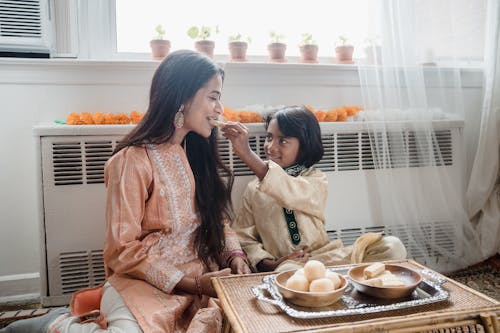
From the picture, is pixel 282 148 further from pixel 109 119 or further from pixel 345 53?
pixel 345 53

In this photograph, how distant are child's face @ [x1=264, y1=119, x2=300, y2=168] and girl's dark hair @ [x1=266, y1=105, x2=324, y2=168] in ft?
0.05

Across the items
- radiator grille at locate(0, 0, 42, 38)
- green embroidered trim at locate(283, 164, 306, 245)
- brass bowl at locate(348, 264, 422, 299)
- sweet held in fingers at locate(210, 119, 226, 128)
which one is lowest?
green embroidered trim at locate(283, 164, 306, 245)

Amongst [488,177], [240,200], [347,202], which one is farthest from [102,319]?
[488,177]

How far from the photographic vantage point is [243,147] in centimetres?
144

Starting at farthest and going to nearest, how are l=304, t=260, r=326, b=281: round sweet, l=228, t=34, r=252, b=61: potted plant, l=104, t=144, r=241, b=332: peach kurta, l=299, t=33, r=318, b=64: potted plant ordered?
l=299, t=33, r=318, b=64: potted plant, l=228, t=34, r=252, b=61: potted plant, l=104, t=144, r=241, b=332: peach kurta, l=304, t=260, r=326, b=281: round sweet

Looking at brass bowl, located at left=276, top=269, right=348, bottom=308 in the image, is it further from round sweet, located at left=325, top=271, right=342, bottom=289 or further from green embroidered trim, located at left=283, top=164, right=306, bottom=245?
green embroidered trim, located at left=283, top=164, right=306, bottom=245

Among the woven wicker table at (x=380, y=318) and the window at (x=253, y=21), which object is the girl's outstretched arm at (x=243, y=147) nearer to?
the woven wicker table at (x=380, y=318)

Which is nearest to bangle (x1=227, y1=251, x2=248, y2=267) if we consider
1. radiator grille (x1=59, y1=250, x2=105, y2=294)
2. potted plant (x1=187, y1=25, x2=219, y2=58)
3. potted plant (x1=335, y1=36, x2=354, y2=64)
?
radiator grille (x1=59, y1=250, x2=105, y2=294)

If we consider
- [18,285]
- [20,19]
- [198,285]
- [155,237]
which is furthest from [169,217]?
[20,19]

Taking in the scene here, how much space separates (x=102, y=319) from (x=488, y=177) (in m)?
1.73

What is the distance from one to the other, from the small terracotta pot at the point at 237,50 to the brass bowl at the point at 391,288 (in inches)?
47.5

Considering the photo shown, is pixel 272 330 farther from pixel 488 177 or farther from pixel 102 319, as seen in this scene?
pixel 488 177

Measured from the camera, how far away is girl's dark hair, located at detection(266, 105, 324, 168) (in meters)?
1.58

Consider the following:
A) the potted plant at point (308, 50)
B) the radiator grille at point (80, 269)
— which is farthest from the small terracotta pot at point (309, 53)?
the radiator grille at point (80, 269)
